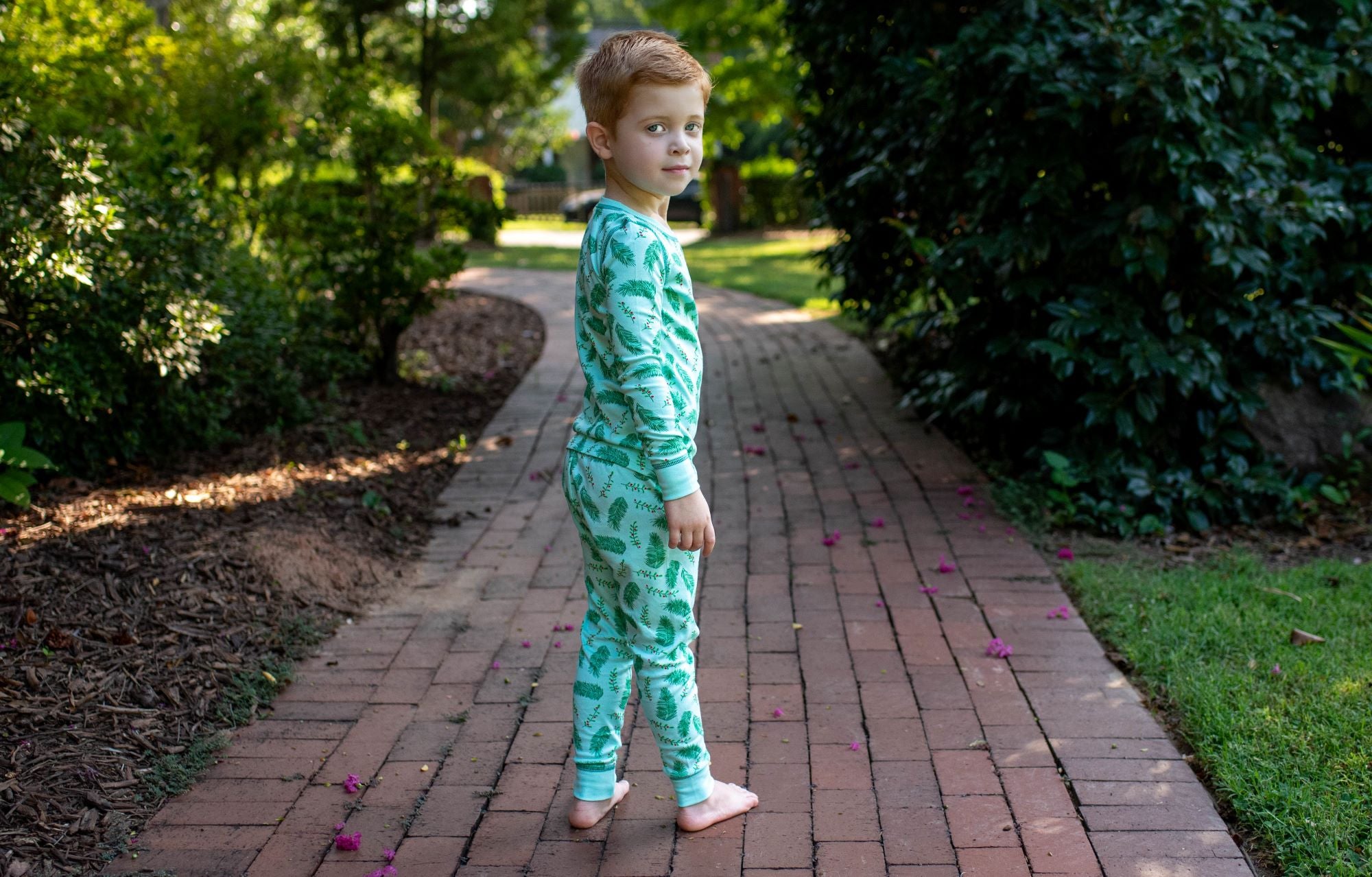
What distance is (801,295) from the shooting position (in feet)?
39.0

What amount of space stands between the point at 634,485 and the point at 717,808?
0.82 meters

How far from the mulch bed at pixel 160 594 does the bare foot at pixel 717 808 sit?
4.16ft

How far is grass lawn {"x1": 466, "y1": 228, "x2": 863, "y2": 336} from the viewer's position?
11701mm

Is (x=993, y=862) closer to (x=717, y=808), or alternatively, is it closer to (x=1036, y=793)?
(x=1036, y=793)

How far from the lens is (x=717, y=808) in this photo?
8.88 feet

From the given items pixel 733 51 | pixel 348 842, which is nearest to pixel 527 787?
pixel 348 842

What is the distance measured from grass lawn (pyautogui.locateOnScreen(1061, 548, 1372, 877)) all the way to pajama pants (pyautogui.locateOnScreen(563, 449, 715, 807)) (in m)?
1.29

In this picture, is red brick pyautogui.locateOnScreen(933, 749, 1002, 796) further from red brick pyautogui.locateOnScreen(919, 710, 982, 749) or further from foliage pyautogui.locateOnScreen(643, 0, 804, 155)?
foliage pyautogui.locateOnScreen(643, 0, 804, 155)

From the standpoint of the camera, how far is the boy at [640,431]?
92.1 inches

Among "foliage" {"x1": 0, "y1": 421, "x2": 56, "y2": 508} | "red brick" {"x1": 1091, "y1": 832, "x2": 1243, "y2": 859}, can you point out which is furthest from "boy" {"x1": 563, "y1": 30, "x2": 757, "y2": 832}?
"foliage" {"x1": 0, "y1": 421, "x2": 56, "y2": 508}

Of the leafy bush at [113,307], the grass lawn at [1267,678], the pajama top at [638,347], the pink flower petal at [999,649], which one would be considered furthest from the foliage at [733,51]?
the pajama top at [638,347]

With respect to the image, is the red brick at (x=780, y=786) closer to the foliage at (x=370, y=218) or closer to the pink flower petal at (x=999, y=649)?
the pink flower petal at (x=999, y=649)

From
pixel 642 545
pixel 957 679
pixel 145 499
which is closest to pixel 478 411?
pixel 145 499

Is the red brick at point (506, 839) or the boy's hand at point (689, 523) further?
the red brick at point (506, 839)
